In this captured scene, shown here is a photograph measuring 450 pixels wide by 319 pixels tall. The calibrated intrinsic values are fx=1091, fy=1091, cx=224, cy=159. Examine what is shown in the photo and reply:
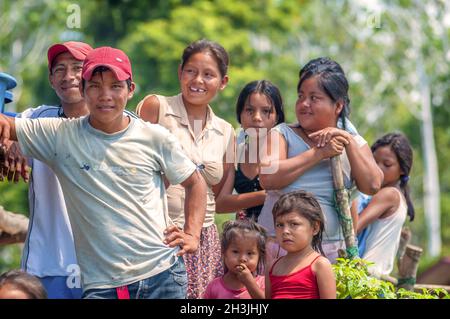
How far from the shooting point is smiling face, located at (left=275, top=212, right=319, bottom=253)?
584cm

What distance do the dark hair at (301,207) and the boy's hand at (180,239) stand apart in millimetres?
553

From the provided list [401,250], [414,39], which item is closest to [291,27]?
[414,39]

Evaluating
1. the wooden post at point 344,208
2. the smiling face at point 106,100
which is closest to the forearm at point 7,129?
the smiling face at point 106,100

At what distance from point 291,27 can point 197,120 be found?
77.0ft

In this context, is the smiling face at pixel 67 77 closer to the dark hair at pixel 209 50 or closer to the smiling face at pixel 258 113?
the dark hair at pixel 209 50

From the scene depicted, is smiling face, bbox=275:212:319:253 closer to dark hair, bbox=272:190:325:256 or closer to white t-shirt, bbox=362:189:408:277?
dark hair, bbox=272:190:325:256

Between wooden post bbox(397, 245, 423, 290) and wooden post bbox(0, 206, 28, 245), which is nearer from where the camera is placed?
wooden post bbox(397, 245, 423, 290)

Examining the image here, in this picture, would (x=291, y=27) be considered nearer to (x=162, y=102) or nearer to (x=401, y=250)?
(x=401, y=250)

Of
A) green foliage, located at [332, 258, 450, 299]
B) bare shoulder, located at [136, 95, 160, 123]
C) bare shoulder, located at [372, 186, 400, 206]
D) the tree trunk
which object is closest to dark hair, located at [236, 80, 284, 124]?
bare shoulder, located at [136, 95, 160, 123]

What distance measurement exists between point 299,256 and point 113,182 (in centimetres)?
110

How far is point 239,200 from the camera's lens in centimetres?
692

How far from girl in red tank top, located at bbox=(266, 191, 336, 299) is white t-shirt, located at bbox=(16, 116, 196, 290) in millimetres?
611

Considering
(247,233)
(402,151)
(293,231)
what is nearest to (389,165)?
(402,151)

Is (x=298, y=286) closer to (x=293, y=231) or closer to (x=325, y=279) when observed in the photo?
(x=325, y=279)
